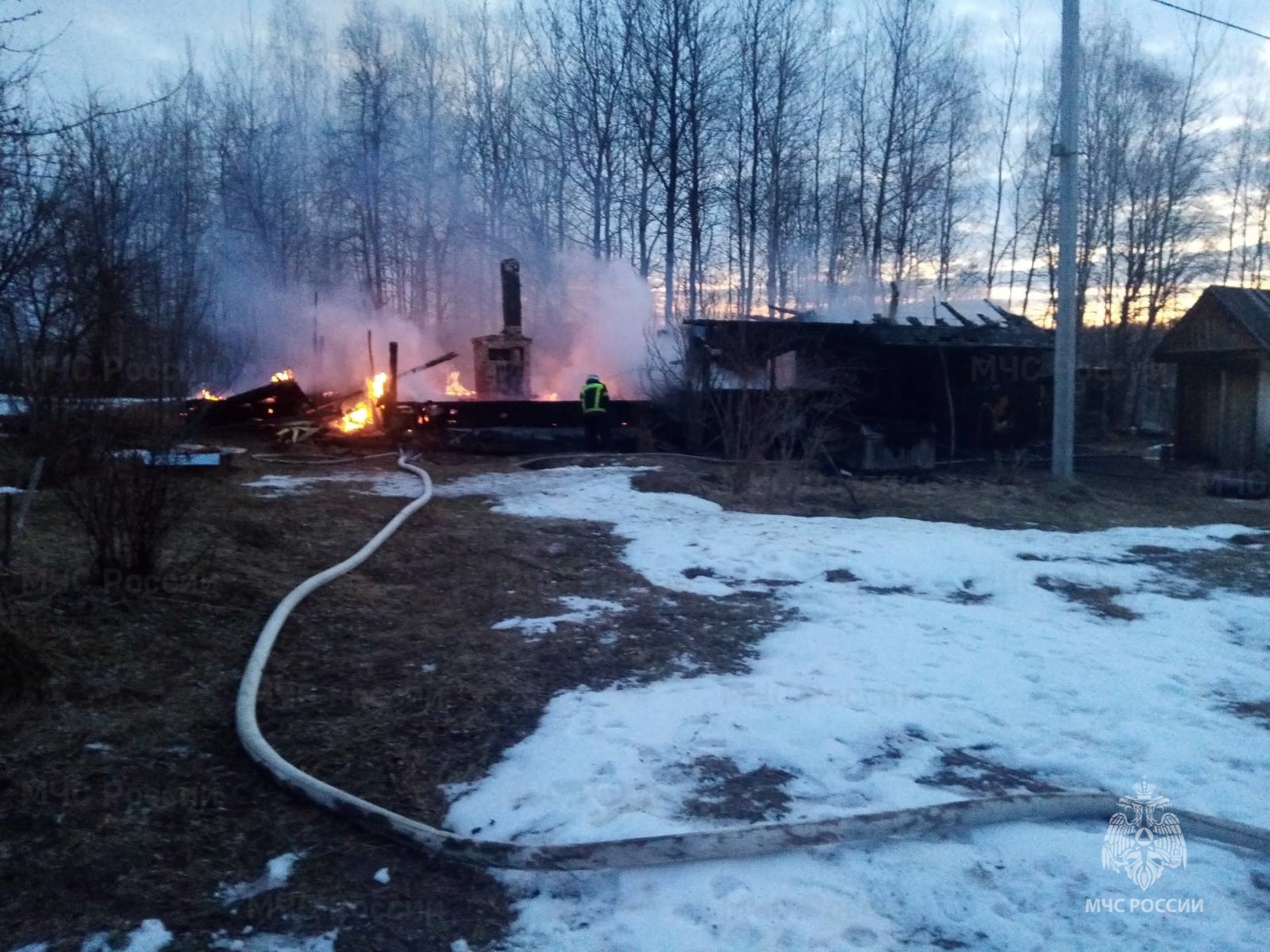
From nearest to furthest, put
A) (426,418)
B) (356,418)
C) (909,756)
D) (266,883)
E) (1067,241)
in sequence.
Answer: (266,883), (909,756), (1067,241), (426,418), (356,418)

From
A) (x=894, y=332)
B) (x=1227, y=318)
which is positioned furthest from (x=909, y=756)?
(x=1227, y=318)

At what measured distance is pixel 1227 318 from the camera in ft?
62.3

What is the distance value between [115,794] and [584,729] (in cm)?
195

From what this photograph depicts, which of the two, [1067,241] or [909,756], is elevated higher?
[1067,241]

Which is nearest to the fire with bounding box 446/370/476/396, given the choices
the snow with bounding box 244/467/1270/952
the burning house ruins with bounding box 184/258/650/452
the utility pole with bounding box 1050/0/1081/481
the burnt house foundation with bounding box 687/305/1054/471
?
the burning house ruins with bounding box 184/258/650/452

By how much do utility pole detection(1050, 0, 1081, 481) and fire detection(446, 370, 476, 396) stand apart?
16.0 metres

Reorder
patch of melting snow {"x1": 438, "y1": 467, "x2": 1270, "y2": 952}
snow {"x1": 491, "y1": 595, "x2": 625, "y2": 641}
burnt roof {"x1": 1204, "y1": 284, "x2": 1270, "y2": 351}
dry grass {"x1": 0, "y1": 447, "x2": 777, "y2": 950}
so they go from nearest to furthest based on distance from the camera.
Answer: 1. patch of melting snow {"x1": 438, "y1": 467, "x2": 1270, "y2": 952}
2. dry grass {"x1": 0, "y1": 447, "x2": 777, "y2": 950}
3. snow {"x1": 491, "y1": 595, "x2": 625, "y2": 641}
4. burnt roof {"x1": 1204, "y1": 284, "x2": 1270, "y2": 351}

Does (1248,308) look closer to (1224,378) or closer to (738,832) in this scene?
(1224,378)

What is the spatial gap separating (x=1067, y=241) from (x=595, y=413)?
855cm

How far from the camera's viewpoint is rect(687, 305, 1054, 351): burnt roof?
54.9ft

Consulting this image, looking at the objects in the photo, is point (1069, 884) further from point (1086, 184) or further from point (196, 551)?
point (1086, 184)

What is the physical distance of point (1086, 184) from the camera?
1284 inches

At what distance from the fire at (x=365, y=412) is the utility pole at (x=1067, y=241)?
12.7 meters

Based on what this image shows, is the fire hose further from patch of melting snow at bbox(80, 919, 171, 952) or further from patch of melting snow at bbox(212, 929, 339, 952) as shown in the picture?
patch of melting snow at bbox(80, 919, 171, 952)
